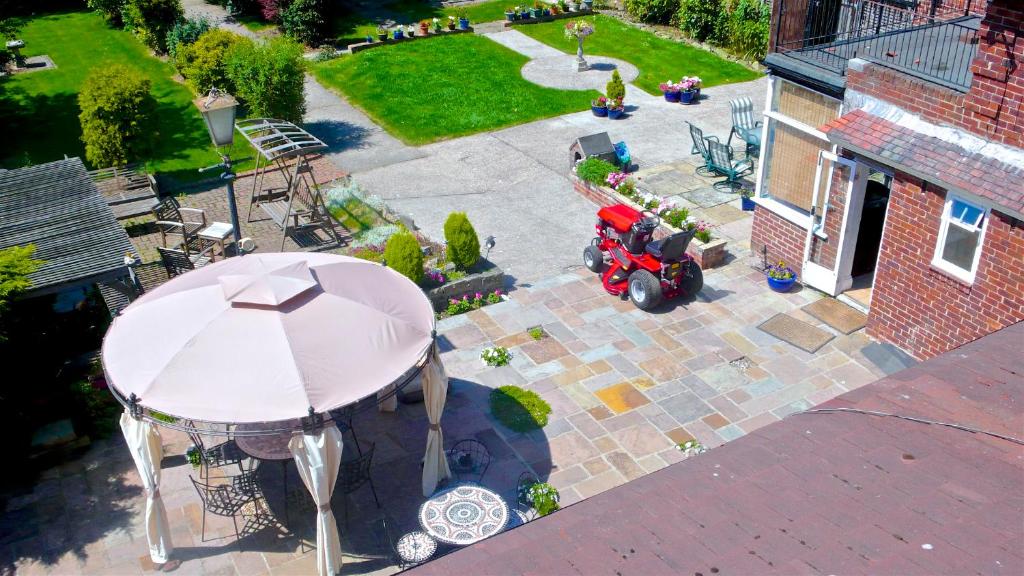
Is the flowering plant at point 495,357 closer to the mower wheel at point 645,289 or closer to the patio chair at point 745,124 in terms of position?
the mower wheel at point 645,289

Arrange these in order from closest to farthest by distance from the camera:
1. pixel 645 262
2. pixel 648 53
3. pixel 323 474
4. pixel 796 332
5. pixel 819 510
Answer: pixel 819 510 < pixel 323 474 < pixel 796 332 < pixel 645 262 < pixel 648 53

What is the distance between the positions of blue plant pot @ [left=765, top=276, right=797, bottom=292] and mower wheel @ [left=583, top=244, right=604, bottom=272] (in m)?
2.53

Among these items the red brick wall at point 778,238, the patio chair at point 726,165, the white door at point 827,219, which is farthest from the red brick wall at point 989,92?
the patio chair at point 726,165

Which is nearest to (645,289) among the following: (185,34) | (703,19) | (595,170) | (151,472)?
(595,170)

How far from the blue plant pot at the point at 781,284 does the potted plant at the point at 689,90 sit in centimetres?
866

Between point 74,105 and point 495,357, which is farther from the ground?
point 74,105

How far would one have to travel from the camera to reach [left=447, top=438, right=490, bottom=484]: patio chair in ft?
33.7

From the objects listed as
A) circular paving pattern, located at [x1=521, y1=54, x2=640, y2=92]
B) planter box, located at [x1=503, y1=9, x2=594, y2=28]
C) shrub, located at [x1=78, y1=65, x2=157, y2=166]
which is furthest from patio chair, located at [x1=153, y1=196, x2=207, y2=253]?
planter box, located at [x1=503, y1=9, x2=594, y2=28]

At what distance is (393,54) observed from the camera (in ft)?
83.2

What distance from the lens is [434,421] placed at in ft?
31.7

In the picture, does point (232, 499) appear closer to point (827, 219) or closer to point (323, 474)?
point (323, 474)

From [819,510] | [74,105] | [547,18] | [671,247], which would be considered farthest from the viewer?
[547,18]

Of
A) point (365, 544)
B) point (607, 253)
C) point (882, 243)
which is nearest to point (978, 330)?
point (882, 243)

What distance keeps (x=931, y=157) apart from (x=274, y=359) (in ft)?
25.9
